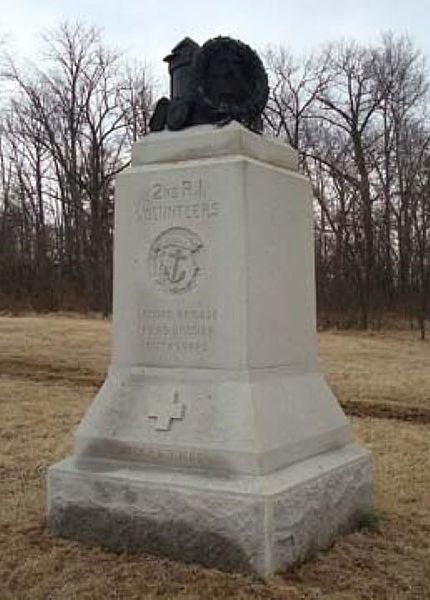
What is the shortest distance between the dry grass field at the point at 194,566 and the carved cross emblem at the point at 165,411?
27.1 inches

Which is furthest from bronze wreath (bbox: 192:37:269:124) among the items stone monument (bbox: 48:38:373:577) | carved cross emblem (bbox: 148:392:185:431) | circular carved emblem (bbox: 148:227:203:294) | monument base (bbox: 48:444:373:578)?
monument base (bbox: 48:444:373:578)

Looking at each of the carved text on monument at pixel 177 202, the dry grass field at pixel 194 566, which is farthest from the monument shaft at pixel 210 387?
the dry grass field at pixel 194 566

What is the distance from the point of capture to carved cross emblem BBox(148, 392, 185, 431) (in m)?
4.37

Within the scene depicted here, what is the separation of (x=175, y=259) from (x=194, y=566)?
163 cm

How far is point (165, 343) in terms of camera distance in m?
4.53

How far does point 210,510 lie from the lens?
158 inches

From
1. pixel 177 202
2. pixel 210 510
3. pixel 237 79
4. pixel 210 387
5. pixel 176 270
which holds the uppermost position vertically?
pixel 237 79

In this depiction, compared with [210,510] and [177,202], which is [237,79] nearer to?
[177,202]

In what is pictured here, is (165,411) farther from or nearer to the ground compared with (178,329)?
nearer to the ground

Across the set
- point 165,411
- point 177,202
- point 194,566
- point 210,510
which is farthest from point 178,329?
point 194,566

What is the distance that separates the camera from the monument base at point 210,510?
3924 millimetres

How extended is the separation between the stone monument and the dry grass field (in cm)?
14

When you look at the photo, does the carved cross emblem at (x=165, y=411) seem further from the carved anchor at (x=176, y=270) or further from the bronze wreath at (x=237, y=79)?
the bronze wreath at (x=237, y=79)

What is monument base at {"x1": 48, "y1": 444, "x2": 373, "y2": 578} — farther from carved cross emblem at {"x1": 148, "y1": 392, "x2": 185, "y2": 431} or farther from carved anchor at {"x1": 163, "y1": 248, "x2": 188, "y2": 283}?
carved anchor at {"x1": 163, "y1": 248, "x2": 188, "y2": 283}
